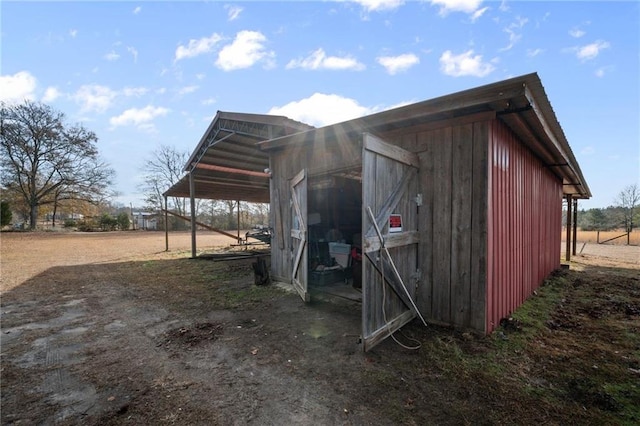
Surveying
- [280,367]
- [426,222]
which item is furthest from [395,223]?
[280,367]

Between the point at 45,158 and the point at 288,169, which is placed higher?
the point at 45,158

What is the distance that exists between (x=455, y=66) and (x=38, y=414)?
737cm

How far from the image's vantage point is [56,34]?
17.0 ft

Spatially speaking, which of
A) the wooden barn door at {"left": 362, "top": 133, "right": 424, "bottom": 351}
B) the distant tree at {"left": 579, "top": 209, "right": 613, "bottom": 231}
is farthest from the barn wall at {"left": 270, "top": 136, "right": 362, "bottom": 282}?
the distant tree at {"left": 579, "top": 209, "right": 613, "bottom": 231}

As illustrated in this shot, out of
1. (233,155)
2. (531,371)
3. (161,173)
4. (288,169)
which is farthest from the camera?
(161,173)

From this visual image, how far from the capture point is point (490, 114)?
2.97m

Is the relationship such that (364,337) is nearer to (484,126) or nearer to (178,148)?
(484,126)

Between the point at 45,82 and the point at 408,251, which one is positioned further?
the point at 45,82

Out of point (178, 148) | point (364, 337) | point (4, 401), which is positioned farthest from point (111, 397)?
point (178, 148)

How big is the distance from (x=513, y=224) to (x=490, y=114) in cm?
183

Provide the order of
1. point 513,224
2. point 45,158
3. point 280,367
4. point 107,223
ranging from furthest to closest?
point 107,223 → point 45,158 → point 513,224 → point 280,367

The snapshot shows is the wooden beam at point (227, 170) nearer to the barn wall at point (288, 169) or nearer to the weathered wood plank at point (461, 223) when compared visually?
the barn wall at point (288, 169)

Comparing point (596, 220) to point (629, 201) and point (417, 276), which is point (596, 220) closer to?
point (629, 201)

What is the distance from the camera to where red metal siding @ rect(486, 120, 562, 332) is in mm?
3219
